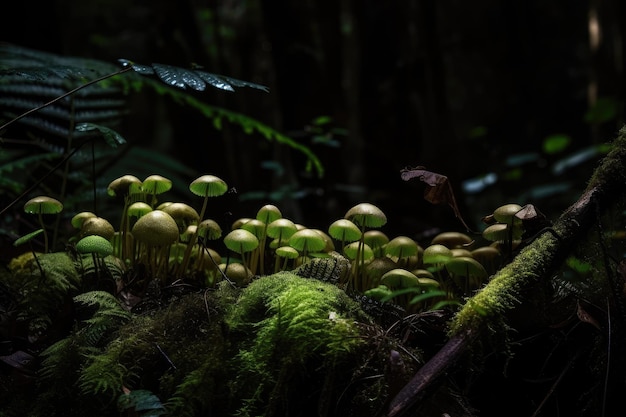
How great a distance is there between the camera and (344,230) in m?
1.92

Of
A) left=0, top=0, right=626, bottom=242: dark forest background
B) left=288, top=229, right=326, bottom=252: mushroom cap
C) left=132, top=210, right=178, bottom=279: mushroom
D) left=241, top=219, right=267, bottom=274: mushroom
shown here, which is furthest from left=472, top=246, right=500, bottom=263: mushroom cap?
left=0, top=0, right=626, bottom=242: dark forest background

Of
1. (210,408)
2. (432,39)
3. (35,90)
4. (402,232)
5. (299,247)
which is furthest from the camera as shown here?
(432,39)

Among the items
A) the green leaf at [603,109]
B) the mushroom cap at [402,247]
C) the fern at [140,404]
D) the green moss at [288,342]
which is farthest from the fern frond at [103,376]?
the green leaf at [603,109]

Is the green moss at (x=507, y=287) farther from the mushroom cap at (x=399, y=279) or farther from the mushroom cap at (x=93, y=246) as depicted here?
the mushroom cap at (x=93, y=246)

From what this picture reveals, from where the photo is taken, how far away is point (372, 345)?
1369 mm

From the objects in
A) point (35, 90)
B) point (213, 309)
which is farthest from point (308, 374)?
point (35, 90)

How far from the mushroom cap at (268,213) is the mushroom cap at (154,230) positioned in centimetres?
36

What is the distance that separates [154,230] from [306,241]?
0.54 meters

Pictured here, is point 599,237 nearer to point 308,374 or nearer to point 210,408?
point 308,374

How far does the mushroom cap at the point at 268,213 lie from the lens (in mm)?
1922

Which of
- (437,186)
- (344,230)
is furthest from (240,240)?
(437,186)

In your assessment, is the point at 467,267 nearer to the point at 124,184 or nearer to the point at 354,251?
the point at 354,251

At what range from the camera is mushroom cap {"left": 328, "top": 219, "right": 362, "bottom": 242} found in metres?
1.90

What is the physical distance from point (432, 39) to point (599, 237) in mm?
4621
